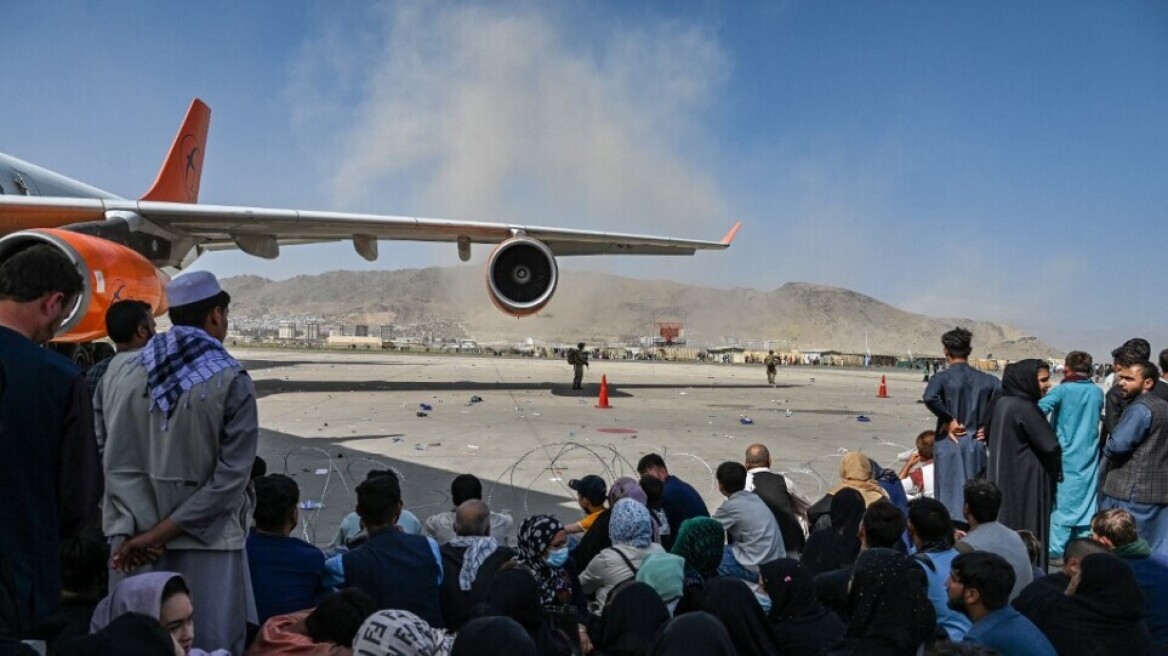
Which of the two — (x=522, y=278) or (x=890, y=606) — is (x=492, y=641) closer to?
(x=890, y=606)

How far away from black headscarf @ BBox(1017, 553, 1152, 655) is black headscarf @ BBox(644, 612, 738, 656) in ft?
4.51

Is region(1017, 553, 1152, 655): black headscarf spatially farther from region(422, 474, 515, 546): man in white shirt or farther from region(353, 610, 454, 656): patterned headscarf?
region(422, 474, 515, 546): man in white shirt

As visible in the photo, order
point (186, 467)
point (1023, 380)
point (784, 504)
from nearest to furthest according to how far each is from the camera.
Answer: point (186, 467) → point (784, 504) → point (1023, 380)

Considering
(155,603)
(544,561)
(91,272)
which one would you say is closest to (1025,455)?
(544,561)

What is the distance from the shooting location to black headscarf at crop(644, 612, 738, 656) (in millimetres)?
2629

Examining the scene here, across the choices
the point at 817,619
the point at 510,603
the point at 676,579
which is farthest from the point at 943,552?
the point at 510,603

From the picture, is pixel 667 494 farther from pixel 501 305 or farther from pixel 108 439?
pixel 501 305

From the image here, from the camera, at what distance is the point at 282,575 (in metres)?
3.16

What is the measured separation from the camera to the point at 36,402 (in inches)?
95.1

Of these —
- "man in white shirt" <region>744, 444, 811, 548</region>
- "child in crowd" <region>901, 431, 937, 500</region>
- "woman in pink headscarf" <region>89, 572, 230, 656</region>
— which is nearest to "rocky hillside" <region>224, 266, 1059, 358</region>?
"child in crowd" <region>901, 431, 937, 500</region>

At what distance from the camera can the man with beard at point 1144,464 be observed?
16.6 feet

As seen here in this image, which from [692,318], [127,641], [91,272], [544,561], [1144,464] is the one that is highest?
[692,318]

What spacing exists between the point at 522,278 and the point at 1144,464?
11465mm

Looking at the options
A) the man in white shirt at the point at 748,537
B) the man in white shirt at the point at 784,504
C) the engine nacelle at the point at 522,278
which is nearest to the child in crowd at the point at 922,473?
the man in white shirt at the point at 784,504
